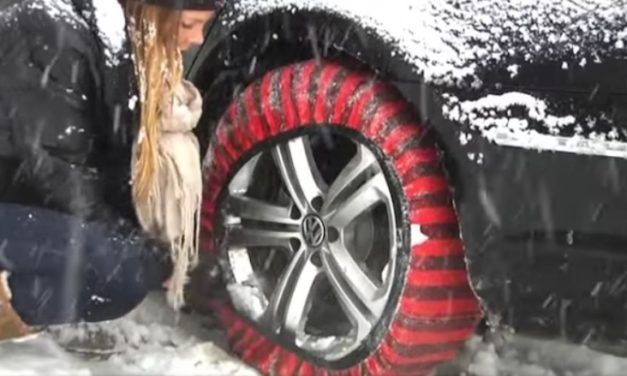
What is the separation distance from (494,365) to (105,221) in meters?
1.31

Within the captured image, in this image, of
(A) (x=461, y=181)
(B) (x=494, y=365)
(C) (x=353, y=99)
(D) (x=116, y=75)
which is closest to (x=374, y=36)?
(C) (x=353, y=99)

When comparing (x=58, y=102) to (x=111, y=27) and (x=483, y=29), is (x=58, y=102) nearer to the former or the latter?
(x=111, y=27)

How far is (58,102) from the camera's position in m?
3.24

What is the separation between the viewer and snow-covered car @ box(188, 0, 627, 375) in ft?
9.84

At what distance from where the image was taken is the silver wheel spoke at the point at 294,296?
360 cm

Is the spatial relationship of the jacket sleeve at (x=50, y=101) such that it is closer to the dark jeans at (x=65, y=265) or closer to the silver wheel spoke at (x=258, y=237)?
the dark jeans at (x=65, y=265)

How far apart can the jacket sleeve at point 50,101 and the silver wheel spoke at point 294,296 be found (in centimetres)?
70

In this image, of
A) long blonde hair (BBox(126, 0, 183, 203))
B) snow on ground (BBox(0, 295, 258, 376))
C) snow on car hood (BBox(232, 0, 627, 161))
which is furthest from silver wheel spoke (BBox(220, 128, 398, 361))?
long blonde hair (BBox(126, 0, 183, 203))

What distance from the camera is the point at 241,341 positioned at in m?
3.81

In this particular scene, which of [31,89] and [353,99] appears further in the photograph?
[353,99]

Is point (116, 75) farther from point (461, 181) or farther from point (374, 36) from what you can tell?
point (461, 181)

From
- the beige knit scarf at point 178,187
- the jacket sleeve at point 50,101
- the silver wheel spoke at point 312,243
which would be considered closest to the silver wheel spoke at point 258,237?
the silver wheel spoke at point 312,243

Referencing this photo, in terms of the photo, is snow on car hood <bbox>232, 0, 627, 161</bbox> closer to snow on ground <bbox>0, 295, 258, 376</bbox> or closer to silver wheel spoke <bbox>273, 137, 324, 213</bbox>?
silver wheel spoke <bbox>273, 137, 324, 213</bbox>

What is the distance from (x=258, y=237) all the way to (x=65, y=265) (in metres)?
0.66
